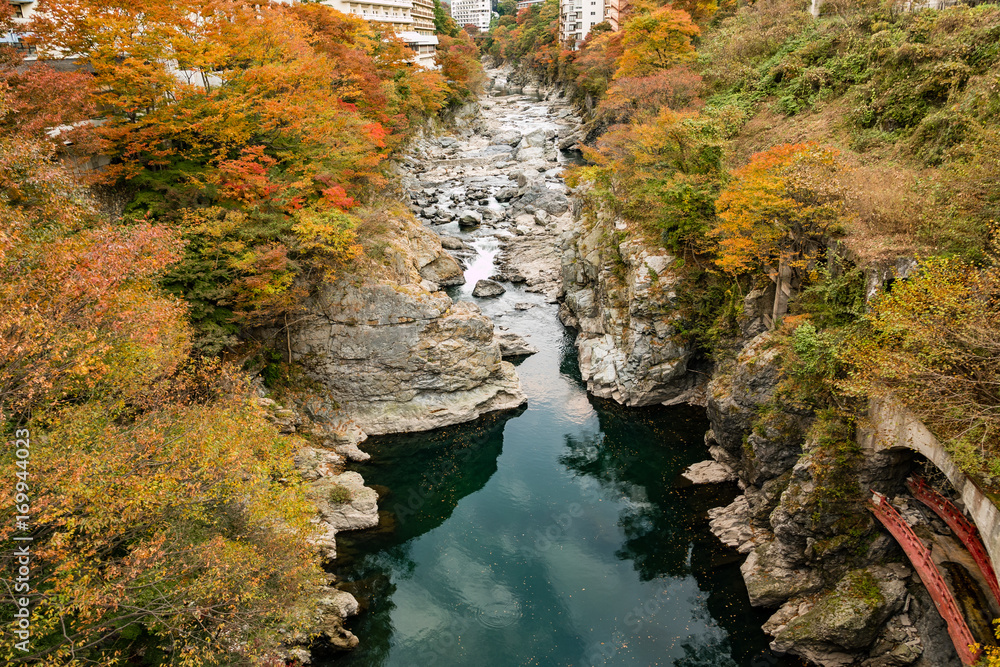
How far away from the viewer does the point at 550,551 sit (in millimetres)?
18844

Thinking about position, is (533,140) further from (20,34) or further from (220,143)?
(20,34)

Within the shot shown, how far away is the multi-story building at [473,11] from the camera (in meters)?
183

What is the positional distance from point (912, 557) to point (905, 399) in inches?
148

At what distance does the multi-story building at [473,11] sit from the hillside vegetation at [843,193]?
167922mm

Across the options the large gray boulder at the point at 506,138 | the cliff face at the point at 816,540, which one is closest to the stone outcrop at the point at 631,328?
the cliff face at the point at 816,540

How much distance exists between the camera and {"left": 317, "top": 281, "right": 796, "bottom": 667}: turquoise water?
1565cm

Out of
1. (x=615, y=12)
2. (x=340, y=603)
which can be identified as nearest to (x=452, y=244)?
(x=340, y=603)

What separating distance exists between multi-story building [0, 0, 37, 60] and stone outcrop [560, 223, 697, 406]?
2534cm

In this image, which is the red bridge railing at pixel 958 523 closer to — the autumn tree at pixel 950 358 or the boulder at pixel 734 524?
the autumn tree at pixel 950 358

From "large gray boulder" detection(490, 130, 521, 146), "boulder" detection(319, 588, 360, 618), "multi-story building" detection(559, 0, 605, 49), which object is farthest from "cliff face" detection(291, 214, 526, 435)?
"multi-story building" detection(559, 0, 605, 49)

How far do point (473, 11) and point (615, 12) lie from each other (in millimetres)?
132987

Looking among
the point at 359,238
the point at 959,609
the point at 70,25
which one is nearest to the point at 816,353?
the point at 959,609

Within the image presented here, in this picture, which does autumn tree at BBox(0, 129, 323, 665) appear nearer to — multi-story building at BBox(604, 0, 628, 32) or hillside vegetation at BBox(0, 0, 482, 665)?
hillside vegetation at BBox(0, 0, 482, 665)

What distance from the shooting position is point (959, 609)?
1161 cm
